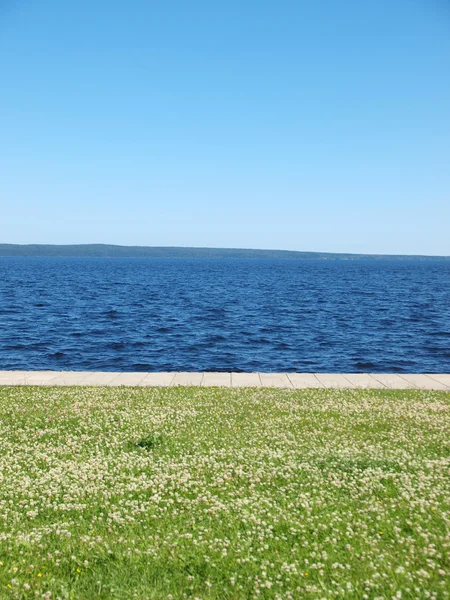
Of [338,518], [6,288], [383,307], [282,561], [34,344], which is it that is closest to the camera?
[282,561]

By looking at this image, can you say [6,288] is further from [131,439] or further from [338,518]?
[338,518]

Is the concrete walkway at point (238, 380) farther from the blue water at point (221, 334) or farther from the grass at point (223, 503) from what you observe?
the blue water at point (221, 334)

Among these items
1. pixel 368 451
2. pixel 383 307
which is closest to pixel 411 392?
pixel 368 451

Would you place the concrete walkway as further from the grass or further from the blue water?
the blue water

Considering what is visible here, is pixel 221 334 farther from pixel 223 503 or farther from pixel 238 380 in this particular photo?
pixel 223 503

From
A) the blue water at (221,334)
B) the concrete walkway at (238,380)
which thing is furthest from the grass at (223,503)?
the blue water at (221,334)

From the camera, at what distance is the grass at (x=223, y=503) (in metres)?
6.61

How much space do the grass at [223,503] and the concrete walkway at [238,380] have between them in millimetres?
4299

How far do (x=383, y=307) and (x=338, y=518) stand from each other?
6058 centimetres

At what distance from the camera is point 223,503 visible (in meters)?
8.73

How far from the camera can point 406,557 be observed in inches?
277

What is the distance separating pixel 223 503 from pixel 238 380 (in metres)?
11.3

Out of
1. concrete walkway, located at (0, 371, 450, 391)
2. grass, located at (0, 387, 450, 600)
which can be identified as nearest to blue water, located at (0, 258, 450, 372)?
concrete walkway, located at (0, 371, 450, 391)

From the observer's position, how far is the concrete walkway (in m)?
19.1
